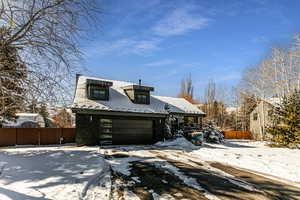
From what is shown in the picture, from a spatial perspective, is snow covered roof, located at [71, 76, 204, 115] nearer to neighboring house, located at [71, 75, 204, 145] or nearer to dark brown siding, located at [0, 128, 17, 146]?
neighboring house, located at [71, 75, 204, 145]

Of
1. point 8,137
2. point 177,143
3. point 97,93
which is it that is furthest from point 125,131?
point 8,137

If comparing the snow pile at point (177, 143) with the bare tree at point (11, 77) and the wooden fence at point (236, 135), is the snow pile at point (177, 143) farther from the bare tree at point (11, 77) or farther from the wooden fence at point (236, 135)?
the wooden fence at point (236, 135)

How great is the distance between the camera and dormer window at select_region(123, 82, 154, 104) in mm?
18828

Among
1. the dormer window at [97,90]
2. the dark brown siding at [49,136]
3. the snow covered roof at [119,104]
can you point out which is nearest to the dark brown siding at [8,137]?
the dark brown siding at [49,136]

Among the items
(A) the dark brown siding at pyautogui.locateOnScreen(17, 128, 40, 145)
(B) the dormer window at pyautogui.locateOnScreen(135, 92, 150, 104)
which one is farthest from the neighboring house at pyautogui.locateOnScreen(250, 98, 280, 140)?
(A) the dark brown siding at pyautogui.locateOnScreen(17, 128, 40, 145)

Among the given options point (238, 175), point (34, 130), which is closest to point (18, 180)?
point (238, 175)

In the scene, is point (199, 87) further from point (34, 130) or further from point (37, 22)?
point (37, 22)

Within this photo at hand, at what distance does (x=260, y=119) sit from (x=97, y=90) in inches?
941

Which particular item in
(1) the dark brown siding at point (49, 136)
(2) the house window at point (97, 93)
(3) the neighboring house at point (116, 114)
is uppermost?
(2) the house window at point (97, 93)

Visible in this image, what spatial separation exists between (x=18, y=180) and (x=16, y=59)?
3.31 meters

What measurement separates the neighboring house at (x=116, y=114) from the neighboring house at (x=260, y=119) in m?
14.3

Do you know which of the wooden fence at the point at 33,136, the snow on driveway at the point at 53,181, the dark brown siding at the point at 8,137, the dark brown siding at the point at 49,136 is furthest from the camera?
the dark brown siding at the point at 49,136

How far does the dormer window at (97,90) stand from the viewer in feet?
54.5

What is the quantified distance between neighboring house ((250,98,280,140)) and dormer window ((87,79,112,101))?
20.6 m
